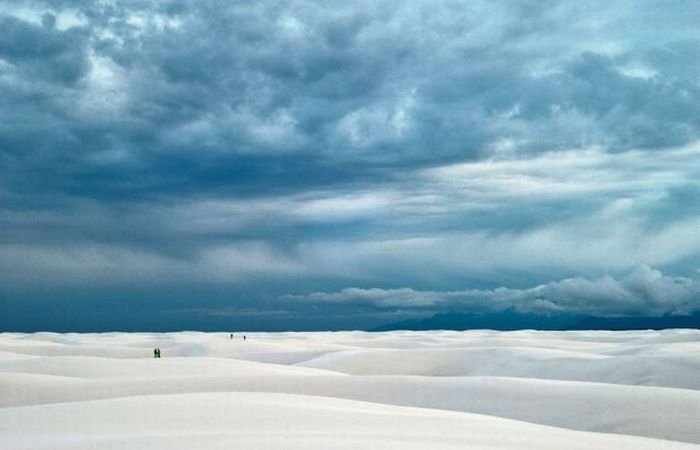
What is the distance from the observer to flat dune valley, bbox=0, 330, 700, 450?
5.82 meters

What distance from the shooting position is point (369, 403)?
30.1 ft

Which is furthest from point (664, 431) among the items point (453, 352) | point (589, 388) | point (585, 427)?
point (453, 352)

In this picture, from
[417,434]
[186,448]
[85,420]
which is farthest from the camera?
[85,420]

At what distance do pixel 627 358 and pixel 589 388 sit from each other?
6.66m

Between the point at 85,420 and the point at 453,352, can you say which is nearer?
the point at 85,420

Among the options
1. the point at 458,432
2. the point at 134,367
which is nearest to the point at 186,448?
the point at 458,432

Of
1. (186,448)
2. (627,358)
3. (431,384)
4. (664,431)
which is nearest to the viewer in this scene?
(186,448)

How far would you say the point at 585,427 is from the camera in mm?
→ 10242

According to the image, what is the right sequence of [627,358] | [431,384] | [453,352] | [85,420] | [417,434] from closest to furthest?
[417,434]
[85,420]
[431,384]
[627,358]
[453,352]

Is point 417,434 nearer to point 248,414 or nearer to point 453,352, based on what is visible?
point 248,414

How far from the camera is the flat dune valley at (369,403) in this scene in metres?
5.82

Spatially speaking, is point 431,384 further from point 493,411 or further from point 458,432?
point 458,432

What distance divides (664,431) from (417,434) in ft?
15.7

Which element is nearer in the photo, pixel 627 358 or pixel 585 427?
pixel 585 427
